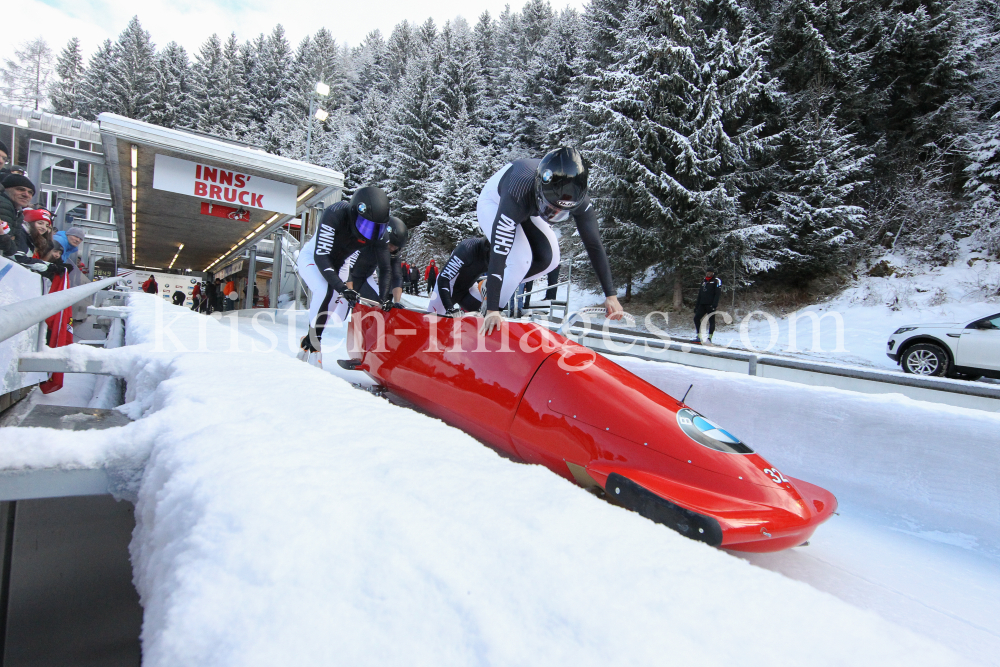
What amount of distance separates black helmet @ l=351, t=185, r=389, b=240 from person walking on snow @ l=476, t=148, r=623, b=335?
2.32 feet

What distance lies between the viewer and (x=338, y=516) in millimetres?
694

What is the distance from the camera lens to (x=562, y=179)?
7.14 feet

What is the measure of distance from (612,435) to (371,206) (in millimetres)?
2366

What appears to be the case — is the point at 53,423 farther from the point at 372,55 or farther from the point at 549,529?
the point at 372,55

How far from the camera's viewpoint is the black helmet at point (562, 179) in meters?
2.18

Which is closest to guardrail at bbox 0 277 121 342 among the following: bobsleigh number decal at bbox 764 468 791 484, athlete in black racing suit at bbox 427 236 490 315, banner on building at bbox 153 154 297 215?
bobsleigh number decal at bbox 764 468 791 484

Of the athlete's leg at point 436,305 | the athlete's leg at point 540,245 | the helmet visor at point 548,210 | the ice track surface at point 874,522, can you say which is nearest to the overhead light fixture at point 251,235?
the athlete's leg at point 436,305

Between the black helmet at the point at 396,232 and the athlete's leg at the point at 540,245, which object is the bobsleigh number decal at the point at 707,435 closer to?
the athlete's leg at the point at 540,245

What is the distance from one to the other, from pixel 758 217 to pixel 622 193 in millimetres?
2709

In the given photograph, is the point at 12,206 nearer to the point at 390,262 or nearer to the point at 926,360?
the point at 390,262

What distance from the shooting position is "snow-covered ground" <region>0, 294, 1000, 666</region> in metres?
0.52

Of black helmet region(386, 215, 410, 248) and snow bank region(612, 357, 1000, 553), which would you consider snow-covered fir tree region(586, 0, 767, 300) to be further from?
snow bank region(612, 357, 1000, 553)

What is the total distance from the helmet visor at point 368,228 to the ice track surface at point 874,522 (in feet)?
6.98

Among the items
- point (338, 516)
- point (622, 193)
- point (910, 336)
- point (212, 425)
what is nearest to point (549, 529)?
point (338, 516)
